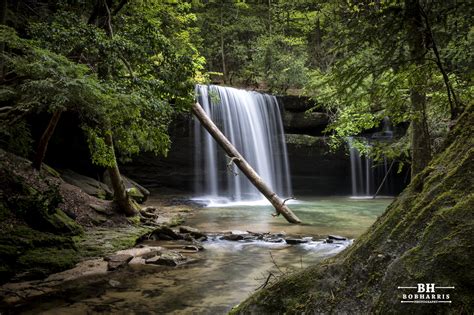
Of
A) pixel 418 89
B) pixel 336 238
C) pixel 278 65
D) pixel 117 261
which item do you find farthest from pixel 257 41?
pixel 418 89

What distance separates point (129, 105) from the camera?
556cm

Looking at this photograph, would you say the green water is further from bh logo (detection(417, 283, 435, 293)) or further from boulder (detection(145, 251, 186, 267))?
bh logo (detection(417, 283, 435, 293))

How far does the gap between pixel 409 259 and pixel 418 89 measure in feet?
8.30

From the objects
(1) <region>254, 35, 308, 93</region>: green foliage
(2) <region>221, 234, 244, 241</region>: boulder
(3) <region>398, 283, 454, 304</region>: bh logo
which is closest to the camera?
(3) <region>398, 283, 454, 304</region>: bh logo

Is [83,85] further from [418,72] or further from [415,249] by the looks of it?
[415,249]

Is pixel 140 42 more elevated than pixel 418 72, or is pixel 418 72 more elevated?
pixel 140 42

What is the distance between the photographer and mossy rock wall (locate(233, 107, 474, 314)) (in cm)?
183

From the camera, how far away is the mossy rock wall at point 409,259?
1.83m

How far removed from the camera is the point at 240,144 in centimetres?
2067

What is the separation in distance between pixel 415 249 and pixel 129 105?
456 cm

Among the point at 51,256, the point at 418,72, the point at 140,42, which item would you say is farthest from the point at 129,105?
the point at 418,72

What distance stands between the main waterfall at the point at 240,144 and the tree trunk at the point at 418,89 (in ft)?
46.2

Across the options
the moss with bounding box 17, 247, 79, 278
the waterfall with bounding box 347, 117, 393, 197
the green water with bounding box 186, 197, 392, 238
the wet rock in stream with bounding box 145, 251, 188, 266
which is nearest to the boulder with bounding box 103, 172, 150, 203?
the green water with bounding box 186, 197, 392, 238

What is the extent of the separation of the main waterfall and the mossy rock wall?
17534mm
